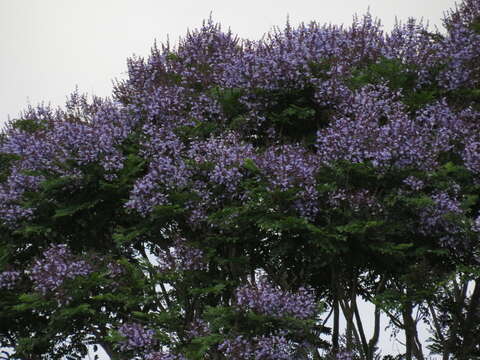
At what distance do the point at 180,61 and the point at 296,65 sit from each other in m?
3.60

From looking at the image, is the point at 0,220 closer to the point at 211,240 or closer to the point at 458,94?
the point at 211,240

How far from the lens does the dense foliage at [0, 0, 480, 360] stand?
12.5 metres

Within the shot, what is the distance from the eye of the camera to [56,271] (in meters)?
13.2

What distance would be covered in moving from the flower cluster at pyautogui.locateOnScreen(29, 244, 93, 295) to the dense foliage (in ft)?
0.14

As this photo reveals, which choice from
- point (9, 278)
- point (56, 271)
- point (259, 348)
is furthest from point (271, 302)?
point (9, 278)

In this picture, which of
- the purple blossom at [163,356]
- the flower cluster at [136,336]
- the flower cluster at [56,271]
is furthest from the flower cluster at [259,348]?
the flower cluster at [56,271]

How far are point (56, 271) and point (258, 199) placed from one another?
4151 millimetres

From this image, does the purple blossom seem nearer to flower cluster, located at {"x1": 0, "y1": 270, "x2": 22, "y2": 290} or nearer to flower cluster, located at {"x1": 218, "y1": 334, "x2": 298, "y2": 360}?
flower cluster, located at {"x1": 218, "y1": 334, "x2": 298, "y2": 360}

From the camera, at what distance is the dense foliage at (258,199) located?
41.0ft

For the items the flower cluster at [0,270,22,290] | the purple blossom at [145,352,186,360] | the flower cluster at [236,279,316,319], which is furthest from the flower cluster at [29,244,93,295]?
the flower cluster at [236,279,316,319]

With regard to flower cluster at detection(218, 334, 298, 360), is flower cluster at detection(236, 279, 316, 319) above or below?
above

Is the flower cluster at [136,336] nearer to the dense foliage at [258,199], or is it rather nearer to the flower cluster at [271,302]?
the dense foliage at [258,199]

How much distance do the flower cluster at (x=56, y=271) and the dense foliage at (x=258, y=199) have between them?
0.14 ft

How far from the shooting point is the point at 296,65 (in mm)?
14266
